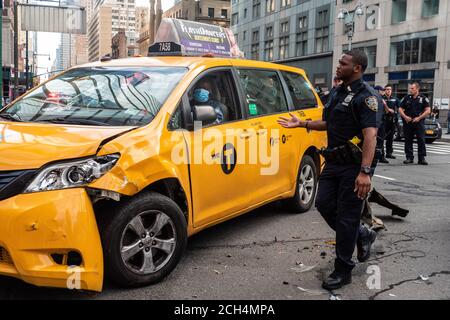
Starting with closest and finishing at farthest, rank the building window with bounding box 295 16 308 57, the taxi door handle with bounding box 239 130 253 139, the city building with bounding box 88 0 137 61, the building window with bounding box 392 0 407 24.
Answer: the taxi door handle with bounding box 239 130 253 139 < the building window with bounding box 392 0 407 24 < the building window with bounding box 295 16 308 57 < the city building with bounding box 88 0 137 61

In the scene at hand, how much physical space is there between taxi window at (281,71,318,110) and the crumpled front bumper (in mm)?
3503

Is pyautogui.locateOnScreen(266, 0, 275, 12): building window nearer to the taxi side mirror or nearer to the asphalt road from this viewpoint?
the asphalt road

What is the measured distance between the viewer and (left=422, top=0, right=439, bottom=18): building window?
3167 cm

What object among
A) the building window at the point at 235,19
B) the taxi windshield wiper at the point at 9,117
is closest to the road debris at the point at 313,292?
the taxi windshield wiper at the point at 9,117

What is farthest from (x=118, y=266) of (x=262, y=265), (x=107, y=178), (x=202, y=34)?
(x=202, y=34)

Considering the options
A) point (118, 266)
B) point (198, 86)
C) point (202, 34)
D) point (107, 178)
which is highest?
point (202, 34)

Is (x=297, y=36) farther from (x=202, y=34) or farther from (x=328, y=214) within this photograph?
(x=328, y=214)

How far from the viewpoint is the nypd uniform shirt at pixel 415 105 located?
1176cm

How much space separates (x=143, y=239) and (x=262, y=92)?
245 centimetres

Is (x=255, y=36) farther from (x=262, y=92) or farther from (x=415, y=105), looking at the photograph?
(x=262, y=92)

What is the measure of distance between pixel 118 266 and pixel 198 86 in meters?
1.79

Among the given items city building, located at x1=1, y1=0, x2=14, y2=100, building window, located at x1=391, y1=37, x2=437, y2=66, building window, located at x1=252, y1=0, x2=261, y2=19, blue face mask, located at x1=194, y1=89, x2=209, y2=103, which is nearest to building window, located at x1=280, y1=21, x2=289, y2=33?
building window, located at x1=252, y1=0, x2=261, y2=19

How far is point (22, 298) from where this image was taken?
136 inches

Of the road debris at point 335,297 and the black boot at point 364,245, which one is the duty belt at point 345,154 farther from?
the road debris at point 335,297
